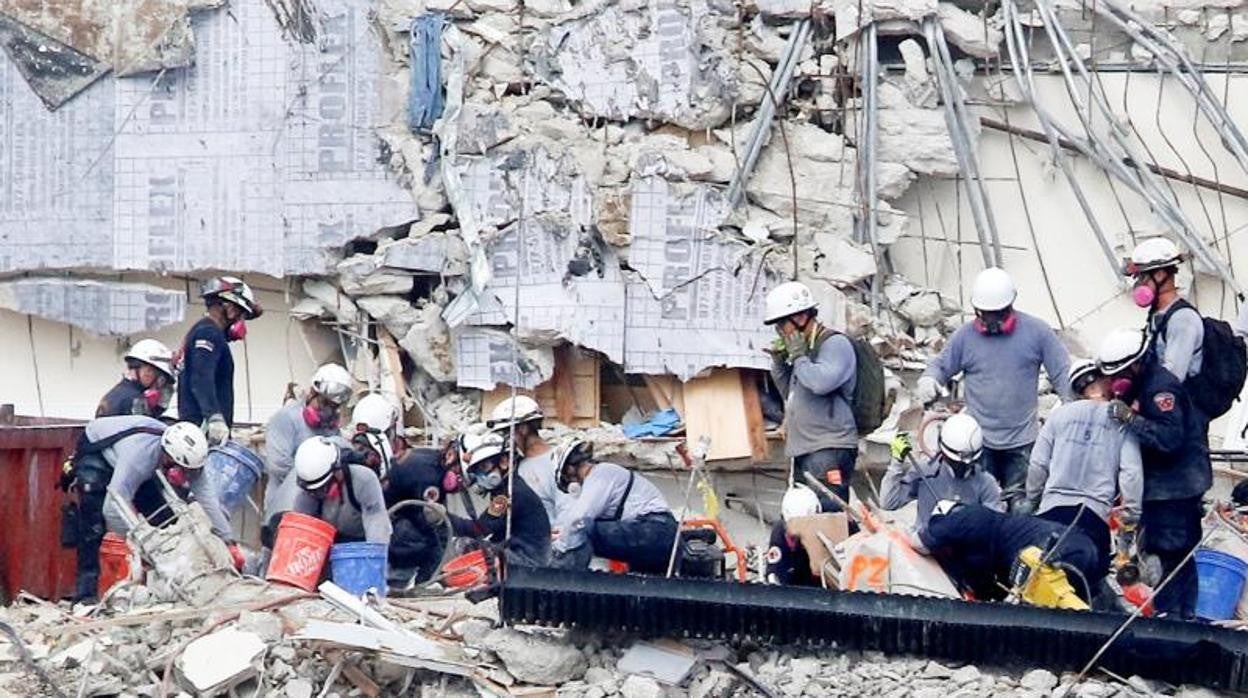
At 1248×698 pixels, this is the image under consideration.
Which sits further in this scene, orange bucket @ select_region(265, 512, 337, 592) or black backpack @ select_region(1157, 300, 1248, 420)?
orange bucket @ select_region(265, 512, 337, 592)

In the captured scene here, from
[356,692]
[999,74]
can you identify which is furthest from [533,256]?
[356,692]

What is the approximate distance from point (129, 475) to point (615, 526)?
7.76 ft

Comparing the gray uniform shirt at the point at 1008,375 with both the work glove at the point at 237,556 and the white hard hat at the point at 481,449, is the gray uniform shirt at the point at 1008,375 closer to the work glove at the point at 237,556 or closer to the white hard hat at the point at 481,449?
the white hard hat at the point at 481,449

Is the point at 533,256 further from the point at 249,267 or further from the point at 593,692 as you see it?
the point at 593,692

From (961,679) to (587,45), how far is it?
593 cm

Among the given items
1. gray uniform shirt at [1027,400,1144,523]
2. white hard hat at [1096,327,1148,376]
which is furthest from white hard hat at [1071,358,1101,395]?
gray uniform shirt at [1027,400,1144,523]

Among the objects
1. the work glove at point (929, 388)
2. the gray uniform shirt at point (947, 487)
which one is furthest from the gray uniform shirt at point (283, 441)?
the gray uniform shirt at point (947, 487)

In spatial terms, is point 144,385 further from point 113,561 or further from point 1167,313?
point 1167,313

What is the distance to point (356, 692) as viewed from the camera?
1523 cm

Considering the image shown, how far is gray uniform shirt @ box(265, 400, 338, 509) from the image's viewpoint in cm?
1759

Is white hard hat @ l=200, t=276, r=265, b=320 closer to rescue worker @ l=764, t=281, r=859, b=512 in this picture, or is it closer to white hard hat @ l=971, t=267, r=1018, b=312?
rescue worker @ l=764, t=281, r=859, b=512

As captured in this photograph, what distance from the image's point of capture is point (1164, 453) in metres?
15.7

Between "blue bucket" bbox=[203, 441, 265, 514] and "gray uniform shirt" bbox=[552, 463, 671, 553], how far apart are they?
1.90 metres

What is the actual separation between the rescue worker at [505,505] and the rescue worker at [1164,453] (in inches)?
113
